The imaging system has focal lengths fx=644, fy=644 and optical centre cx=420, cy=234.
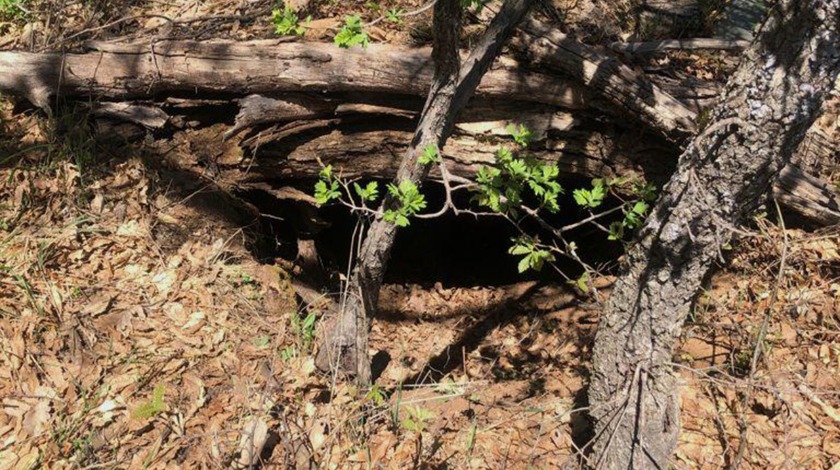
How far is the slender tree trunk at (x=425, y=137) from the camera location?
2816mm

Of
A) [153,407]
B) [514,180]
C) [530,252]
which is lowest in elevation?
[153,407]

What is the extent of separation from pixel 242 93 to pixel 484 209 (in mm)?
2196

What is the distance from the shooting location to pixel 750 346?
3.37 metres

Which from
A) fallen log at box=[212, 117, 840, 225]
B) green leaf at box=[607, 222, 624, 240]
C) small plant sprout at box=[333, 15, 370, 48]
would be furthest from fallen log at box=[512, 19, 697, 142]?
small plant sprout at box=[333, 15, 370, 48]

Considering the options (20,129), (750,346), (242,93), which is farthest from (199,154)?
(750,346)

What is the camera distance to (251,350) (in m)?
3.61

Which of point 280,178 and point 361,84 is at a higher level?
point 361,84

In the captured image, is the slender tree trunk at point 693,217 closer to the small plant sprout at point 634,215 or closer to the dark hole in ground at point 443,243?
the small plant sprout at point 634,215

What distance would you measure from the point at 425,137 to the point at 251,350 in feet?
5.14

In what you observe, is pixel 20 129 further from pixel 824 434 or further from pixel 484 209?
pixel 824 434

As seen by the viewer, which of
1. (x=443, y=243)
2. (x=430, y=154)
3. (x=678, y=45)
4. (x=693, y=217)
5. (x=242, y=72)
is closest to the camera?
(x=693, y=217)

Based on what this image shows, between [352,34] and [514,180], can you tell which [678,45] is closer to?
[514,180]

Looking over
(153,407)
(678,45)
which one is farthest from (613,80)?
(153,407)

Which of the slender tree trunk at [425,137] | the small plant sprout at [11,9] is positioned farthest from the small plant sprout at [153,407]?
the small plant sprout at [11,9]
